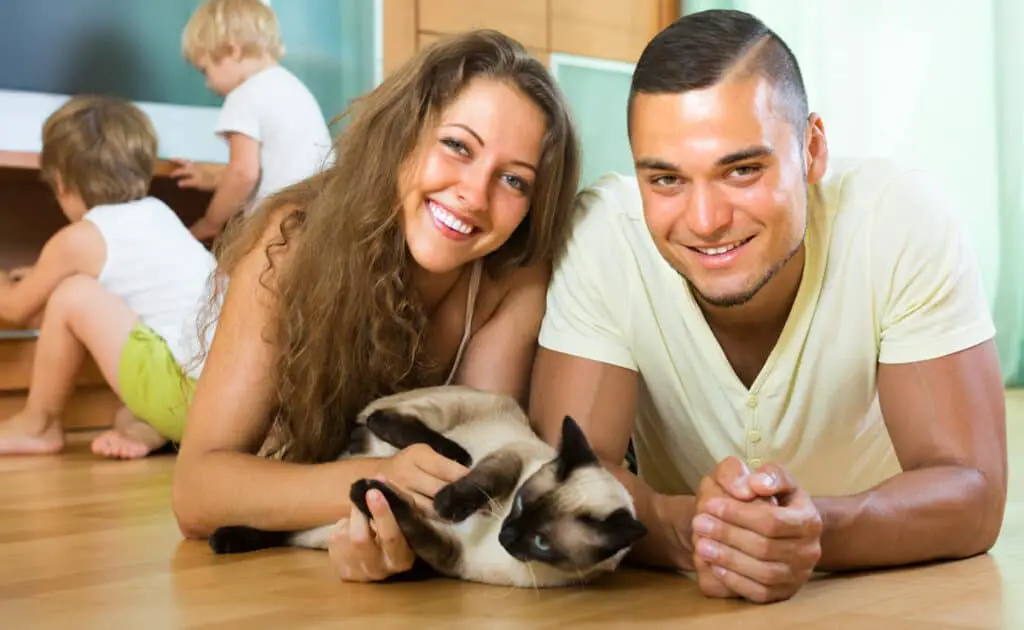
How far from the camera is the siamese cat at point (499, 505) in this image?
147 cm

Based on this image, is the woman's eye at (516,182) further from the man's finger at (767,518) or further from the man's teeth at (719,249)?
the man's finger at (767,518)

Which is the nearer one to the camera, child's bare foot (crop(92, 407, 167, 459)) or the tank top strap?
the tank top strap

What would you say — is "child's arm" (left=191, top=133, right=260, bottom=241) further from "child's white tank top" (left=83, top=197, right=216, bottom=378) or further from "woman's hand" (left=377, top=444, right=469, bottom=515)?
"woman's hand" (left=377, top=444, right=469, bottom=515)

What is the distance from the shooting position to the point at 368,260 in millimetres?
1894

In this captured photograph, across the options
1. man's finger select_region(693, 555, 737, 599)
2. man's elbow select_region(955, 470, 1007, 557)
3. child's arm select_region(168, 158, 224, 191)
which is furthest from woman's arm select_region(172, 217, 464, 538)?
child's arm select_region(168, 158, 224, 191)

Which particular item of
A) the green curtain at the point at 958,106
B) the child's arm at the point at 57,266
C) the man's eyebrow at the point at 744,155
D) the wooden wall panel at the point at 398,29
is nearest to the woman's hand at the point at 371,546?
the man's eyebrow at the point at 744,155

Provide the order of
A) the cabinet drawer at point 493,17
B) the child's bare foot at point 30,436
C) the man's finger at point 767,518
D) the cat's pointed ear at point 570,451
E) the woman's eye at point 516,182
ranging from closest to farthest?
the man's finger at point 767,518 < the cat's pointed ear at point 570,451 < the woman's eye at point 516,182 < the child's bare foot at point 30,436 < the cabinet drawer at point 493,17

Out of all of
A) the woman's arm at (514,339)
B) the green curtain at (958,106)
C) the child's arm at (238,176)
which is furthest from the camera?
the green curtain at (958,106)

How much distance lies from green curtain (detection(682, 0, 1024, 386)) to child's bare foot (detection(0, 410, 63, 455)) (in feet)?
10.1

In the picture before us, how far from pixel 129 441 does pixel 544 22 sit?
9.24ft

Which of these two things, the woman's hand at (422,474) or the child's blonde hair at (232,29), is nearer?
the woman's hand at (422,474)

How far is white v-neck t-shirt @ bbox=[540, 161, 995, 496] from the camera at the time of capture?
5.36ft

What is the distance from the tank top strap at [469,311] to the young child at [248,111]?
205 centimetres

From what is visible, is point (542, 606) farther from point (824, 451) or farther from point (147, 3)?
A: point (147, 3)
